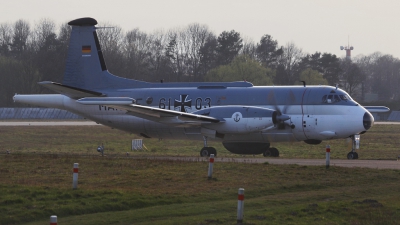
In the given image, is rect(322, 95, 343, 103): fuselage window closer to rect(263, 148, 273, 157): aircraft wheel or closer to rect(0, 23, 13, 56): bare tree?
rect(263, 148, 273, 157): aircraft wheel

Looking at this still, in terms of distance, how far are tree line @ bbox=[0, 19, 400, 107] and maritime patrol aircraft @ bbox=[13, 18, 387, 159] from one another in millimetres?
49857

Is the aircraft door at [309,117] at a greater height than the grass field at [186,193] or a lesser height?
greater

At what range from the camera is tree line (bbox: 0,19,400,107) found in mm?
90750

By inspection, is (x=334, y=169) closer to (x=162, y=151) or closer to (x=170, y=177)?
(x=170, y=177)

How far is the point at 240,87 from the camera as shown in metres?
32.6

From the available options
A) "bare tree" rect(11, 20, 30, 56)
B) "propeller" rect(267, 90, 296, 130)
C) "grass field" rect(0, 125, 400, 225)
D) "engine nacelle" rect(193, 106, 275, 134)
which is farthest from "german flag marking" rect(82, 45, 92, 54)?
"bare tree" rect(11, 20, 30, 56)

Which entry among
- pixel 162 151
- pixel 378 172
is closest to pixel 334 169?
pixel 378 172

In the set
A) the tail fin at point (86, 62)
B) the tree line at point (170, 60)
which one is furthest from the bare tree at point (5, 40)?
the tail fin at point (86, 62)

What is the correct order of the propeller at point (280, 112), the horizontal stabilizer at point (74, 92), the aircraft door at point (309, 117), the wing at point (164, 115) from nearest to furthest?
1. the wing at point (164, 115)
2. the propeller at point (280, 112)
3. the aircraft door at point (309, 117)
4. the horizontal stabilizer at point (74, 92)

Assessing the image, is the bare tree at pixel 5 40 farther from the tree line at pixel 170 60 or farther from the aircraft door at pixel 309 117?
the aircraft door at pixel 309 117

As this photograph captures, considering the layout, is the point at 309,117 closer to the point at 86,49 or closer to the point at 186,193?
the point at 186,193

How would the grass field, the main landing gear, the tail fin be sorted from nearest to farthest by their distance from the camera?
the grass field → the main landing gear → the tail fin

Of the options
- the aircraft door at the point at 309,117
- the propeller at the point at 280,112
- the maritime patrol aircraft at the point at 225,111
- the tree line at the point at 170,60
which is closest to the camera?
the maritime patrol aircraft at the point at 225,111

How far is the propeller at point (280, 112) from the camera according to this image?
97.7 feet
